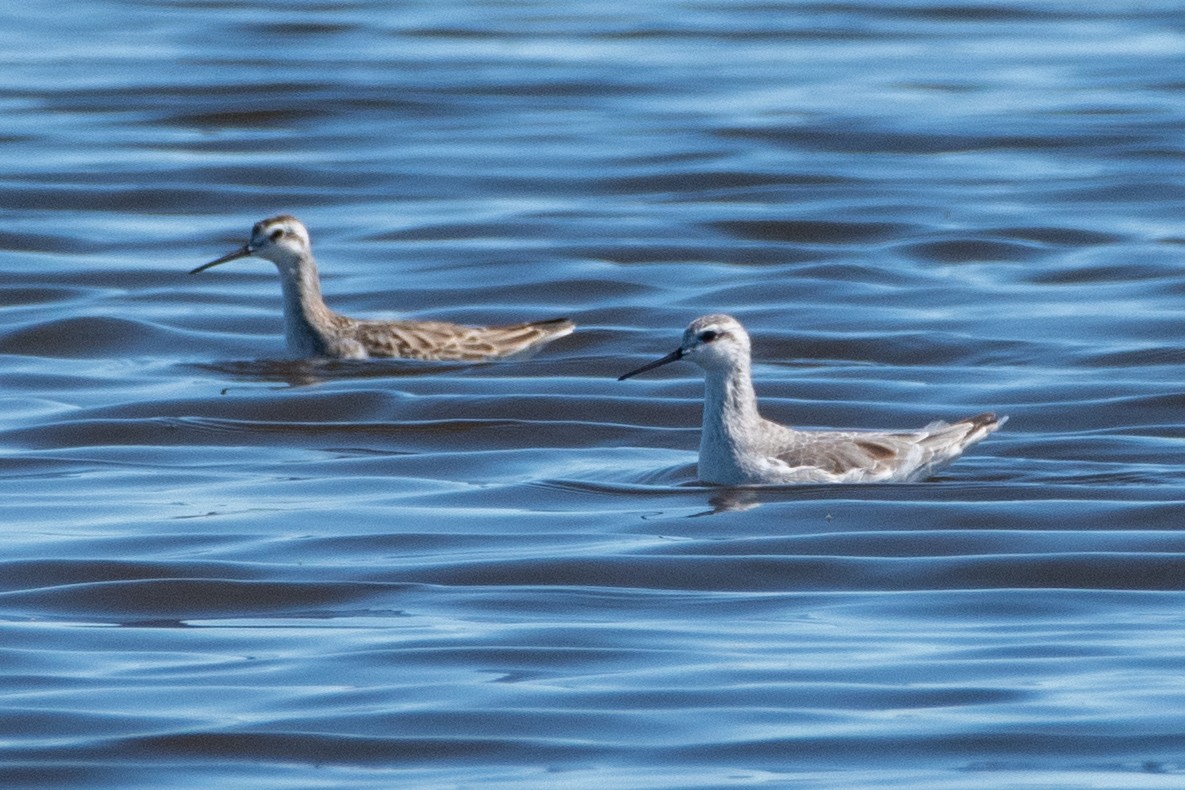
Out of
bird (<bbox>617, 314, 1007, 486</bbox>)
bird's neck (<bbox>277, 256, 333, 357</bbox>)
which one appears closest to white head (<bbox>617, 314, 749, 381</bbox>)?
bird (<bbox>617, 314, 1007, 486</bbox>)

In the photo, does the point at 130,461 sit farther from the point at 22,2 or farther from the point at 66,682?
the point at 22,2

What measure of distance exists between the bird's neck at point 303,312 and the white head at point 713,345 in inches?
198

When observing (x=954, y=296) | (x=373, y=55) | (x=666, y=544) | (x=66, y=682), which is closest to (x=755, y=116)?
(x=373, y=55)

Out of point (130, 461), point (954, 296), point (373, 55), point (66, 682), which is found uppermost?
point (373, 55)

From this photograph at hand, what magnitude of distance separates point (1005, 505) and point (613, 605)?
8.74ft

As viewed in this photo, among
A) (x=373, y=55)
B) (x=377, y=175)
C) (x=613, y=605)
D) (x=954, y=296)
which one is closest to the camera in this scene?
(x=613, y=605)

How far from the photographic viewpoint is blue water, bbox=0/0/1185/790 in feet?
30.3

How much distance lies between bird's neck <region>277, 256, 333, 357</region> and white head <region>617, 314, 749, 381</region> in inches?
198

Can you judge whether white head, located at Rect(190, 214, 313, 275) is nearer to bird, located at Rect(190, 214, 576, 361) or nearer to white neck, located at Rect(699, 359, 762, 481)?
bird, located at Rect(190, 214, 576, 361)

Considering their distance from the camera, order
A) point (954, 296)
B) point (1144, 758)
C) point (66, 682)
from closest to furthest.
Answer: point (1144, 758), point (66, 682), point (954, 296)

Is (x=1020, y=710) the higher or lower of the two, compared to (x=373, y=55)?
lower

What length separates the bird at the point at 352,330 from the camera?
1764 cm

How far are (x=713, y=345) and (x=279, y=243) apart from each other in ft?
19.4

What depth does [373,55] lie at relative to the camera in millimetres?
34875
